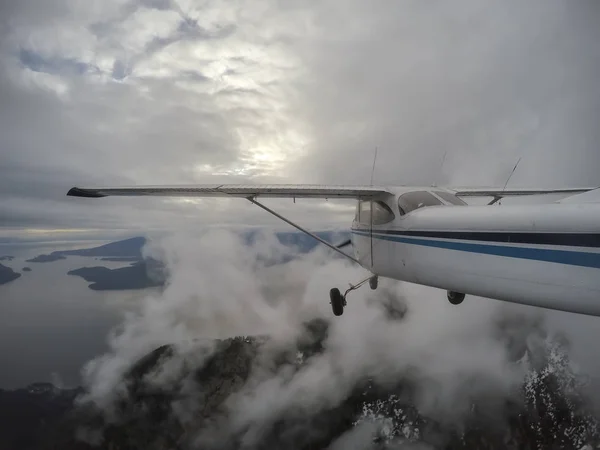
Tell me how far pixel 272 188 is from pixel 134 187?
2.79 m

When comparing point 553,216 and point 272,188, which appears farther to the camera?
point 272,188

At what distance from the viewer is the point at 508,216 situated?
12.5 feet

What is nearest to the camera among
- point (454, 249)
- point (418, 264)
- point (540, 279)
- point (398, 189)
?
point (540, 279)

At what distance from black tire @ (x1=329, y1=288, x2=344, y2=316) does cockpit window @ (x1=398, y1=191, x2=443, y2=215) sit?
4375mm

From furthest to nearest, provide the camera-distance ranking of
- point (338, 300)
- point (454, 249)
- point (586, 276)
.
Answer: point (338, 300)
point (454, 249)
point (586, 276)

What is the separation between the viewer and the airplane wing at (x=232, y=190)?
715 cm

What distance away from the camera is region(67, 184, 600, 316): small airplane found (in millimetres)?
3229

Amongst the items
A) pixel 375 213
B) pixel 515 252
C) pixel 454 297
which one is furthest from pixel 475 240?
pixel 454 297

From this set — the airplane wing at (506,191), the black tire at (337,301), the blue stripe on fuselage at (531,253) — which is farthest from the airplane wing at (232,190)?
the black tire at (337,301)

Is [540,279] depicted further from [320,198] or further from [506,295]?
[320,198]

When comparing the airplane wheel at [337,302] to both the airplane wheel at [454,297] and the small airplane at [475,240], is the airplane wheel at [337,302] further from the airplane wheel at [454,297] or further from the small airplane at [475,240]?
the airplane wheel at [454,297]

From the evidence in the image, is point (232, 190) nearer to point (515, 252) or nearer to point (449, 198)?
point (449, 198)

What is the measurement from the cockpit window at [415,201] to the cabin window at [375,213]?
10.8 inches

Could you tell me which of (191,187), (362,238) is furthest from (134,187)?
(362,238)
